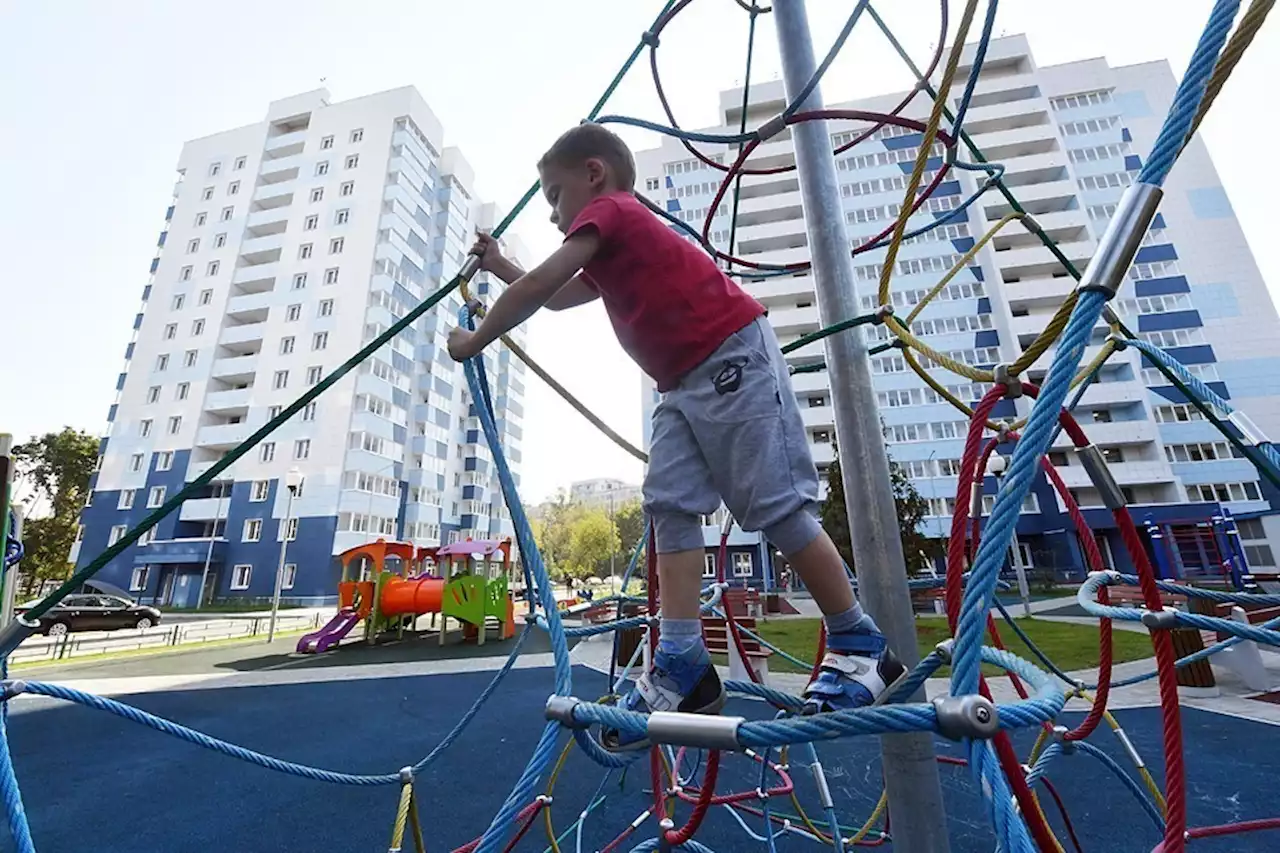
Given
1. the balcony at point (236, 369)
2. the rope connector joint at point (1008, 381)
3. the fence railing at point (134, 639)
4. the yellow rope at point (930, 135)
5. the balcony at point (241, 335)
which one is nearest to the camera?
the rope connector joint at point (1008, 381)

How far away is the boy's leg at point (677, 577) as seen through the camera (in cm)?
98

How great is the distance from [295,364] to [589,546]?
20.7 metres

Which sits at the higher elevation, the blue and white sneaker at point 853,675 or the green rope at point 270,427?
the green rope at point 270,427

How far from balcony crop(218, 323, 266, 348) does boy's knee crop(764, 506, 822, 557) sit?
84.1ft

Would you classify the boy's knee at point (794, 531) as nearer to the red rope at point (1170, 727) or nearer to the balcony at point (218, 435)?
the red rope at point (1170, 727)

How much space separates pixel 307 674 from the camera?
6.58 meters

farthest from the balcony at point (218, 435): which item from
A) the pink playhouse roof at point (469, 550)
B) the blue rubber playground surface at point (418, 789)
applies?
the blue rubber playground surface at point (418, 789)

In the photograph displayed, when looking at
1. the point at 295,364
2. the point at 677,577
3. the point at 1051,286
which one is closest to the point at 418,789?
the point at 677,577

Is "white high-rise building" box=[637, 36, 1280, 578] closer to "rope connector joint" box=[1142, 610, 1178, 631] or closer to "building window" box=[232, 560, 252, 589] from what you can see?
"building window" box=[232, 560, 252, 589]

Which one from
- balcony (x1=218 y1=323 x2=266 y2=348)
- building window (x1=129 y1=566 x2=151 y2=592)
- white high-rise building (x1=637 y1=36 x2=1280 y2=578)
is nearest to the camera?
building window (x1=129 y1=566 x2=151 y2=592)

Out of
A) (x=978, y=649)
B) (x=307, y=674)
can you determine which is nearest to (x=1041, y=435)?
(x=978, y=649)

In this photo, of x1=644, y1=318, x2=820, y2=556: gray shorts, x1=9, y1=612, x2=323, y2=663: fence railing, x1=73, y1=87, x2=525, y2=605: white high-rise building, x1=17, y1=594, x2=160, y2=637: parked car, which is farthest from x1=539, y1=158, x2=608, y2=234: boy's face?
x1=73, y1=87, x2=525, y2=605: white high-rise building

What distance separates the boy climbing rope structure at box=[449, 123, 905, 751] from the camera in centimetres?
93

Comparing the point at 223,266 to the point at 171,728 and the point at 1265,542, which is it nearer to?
the point at 171,728
